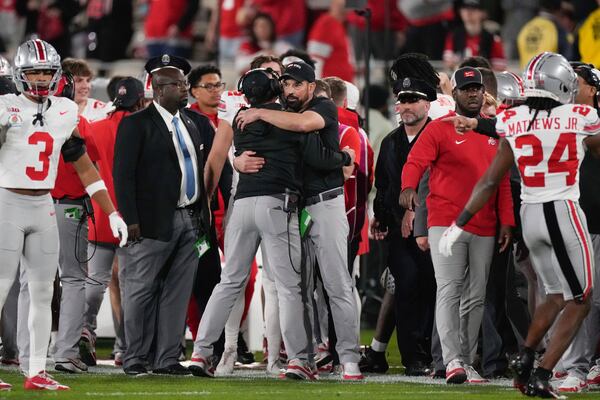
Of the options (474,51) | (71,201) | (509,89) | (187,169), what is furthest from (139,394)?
(474,51)

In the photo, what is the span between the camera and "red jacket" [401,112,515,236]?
31.0ft

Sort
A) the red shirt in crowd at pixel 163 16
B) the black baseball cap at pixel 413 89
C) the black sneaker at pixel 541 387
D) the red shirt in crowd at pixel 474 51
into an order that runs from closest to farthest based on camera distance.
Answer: the black sneaker at pixel 541 387, the black baseball cap at pixel 413 89, the red shirt in crowd at pixel 474 51, the red shirt in crowd at pixel 163 16

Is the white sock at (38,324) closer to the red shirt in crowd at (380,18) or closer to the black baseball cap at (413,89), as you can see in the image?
the black baseball cap at (413,89)

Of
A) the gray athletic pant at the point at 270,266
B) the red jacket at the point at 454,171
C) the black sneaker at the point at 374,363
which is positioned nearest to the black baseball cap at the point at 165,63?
the gray athletic pant at the point at 270,266

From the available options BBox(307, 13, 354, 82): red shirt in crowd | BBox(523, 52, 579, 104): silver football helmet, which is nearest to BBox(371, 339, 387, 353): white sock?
BBox(523, 52, 579, 104): silver football helmet

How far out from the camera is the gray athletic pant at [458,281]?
9312 mm

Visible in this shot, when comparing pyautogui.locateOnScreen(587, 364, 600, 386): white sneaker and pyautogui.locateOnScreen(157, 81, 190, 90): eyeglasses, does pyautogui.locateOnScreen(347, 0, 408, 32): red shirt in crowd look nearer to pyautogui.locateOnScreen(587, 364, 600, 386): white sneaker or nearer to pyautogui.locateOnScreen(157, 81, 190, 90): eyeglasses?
pyautogui.locateOnScreen(157, 81, 190, 90): eyeglasses

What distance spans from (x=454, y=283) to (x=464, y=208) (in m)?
0.72

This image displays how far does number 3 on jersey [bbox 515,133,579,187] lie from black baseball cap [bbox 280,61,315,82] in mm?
1667

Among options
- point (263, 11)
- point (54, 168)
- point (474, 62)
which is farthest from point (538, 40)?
point (54, 168)

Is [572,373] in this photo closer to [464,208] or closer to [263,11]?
[464,208]

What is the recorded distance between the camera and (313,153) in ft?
31.1

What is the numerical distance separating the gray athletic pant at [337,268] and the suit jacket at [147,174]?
787mm

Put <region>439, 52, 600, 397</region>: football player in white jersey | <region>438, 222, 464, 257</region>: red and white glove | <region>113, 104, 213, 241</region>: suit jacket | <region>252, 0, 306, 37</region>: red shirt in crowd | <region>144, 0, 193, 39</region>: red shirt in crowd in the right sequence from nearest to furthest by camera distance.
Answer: <region>439, 52, 600, 397</region>: football player in white jersey
<region>438, 222, 464, 257</region>: red and white glove
<region>113, 104, 213, 241</region>: suit jacket
<region>252, 0, 306, 37</region>: red shirt in crowd
<region>144, 0, 193, 39</region>: red shirt in crowd
